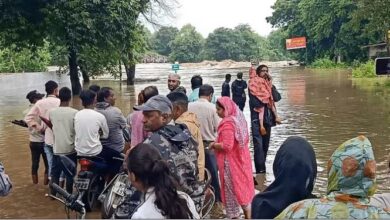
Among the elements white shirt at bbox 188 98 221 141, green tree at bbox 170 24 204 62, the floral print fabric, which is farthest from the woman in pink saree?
green tree at bbox 170 24 204 62

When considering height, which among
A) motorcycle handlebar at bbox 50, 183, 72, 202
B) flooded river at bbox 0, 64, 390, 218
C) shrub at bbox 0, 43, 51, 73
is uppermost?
shrub at bbox 0, 43, 51, 73

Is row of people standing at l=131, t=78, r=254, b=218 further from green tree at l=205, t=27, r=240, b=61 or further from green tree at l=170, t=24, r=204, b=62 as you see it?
green tree at l=170, t=24, r=204, b=62

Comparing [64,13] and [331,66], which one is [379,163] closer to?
[64,13]

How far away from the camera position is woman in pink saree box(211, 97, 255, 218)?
580 centimetres

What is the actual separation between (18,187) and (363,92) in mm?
18401

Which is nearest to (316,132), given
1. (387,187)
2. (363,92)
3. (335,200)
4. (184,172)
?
(387,187)

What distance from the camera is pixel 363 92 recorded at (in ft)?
76.8

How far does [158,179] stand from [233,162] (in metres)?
3.08

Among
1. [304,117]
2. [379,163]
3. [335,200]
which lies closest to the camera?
[335,200]

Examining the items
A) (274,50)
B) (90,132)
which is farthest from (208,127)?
(274,50)

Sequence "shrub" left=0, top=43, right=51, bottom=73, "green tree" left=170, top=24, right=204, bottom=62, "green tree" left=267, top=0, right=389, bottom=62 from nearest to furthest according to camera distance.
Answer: "shrub" left=0, top=43, right=51, bottom=73 < "green tree" left=267, top=0, right=389, bottom=62 < "green tree" left=170, top=24, right=204, bottom=62

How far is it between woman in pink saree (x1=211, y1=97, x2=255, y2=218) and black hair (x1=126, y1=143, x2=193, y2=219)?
2876 mm

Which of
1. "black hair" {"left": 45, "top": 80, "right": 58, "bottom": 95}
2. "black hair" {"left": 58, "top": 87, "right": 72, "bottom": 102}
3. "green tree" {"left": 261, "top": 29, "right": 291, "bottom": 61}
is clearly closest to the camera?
"black hair" {"left": 58, "top": 87, "right": 72, "bottom": 102}

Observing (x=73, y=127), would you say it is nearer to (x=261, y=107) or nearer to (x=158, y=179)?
(x=261, y=107)
